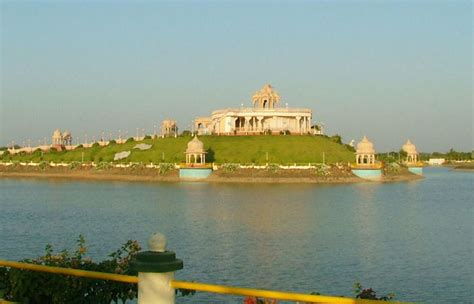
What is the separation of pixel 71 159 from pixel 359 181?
58.9 meters

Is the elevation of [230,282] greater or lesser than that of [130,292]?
lesser

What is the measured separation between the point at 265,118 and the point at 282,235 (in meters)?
98.4

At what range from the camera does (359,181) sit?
10456 cm

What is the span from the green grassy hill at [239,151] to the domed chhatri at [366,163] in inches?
109

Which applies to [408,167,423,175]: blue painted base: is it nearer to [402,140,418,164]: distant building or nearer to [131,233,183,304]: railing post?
[402,140,418,164]: distant building

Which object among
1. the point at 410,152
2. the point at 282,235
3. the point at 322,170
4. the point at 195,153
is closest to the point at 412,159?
the point at 410,152

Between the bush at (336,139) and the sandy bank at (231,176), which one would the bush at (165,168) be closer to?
the sandy bank at (231,176)

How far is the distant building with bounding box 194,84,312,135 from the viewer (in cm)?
13612

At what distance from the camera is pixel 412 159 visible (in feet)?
462

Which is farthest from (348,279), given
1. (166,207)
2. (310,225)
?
(166,207)

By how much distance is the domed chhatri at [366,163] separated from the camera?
4205 inches

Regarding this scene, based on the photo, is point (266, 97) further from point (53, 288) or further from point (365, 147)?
point (53, 288)

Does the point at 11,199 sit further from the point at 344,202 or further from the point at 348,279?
the point at 348,279

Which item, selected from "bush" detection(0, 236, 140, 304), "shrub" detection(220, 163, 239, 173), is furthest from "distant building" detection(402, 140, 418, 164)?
"bush" detection(0, 236, 140, 304)
